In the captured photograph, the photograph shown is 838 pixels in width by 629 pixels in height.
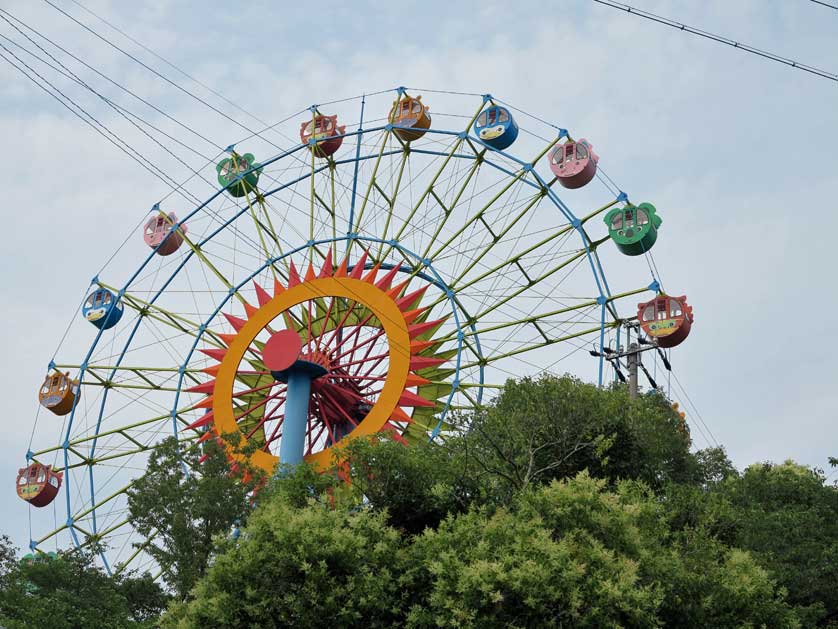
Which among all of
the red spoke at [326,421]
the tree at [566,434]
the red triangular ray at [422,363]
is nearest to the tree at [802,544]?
the tree at [566,434]

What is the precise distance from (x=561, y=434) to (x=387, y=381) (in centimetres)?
559

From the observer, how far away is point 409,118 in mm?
31344

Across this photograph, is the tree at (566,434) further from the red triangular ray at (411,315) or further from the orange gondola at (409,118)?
the orange gondola at (409,118)

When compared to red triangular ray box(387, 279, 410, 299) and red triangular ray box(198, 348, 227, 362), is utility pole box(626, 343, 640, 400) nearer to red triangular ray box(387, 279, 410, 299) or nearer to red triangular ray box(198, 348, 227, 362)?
red triangular ray box(387, 279, 410, 299)

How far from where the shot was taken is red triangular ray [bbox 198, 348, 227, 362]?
28844mm

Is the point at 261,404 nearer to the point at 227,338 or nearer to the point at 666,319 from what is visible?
the point at 227,338

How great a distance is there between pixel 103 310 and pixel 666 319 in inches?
682

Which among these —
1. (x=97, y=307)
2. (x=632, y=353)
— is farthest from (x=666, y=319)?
(x=97, y=307)

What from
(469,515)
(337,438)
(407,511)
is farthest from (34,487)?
(469,515)

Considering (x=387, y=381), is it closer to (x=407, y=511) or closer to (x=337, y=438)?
(x=337, y=438)

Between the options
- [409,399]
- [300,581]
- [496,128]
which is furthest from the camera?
[496,128]

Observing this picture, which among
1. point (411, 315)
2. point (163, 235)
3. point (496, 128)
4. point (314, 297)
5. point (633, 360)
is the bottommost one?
point (411, 315)

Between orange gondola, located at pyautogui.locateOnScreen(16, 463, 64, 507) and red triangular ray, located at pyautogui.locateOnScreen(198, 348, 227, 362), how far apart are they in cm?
768

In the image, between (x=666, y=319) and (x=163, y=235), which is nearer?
(x=666, y=319)
